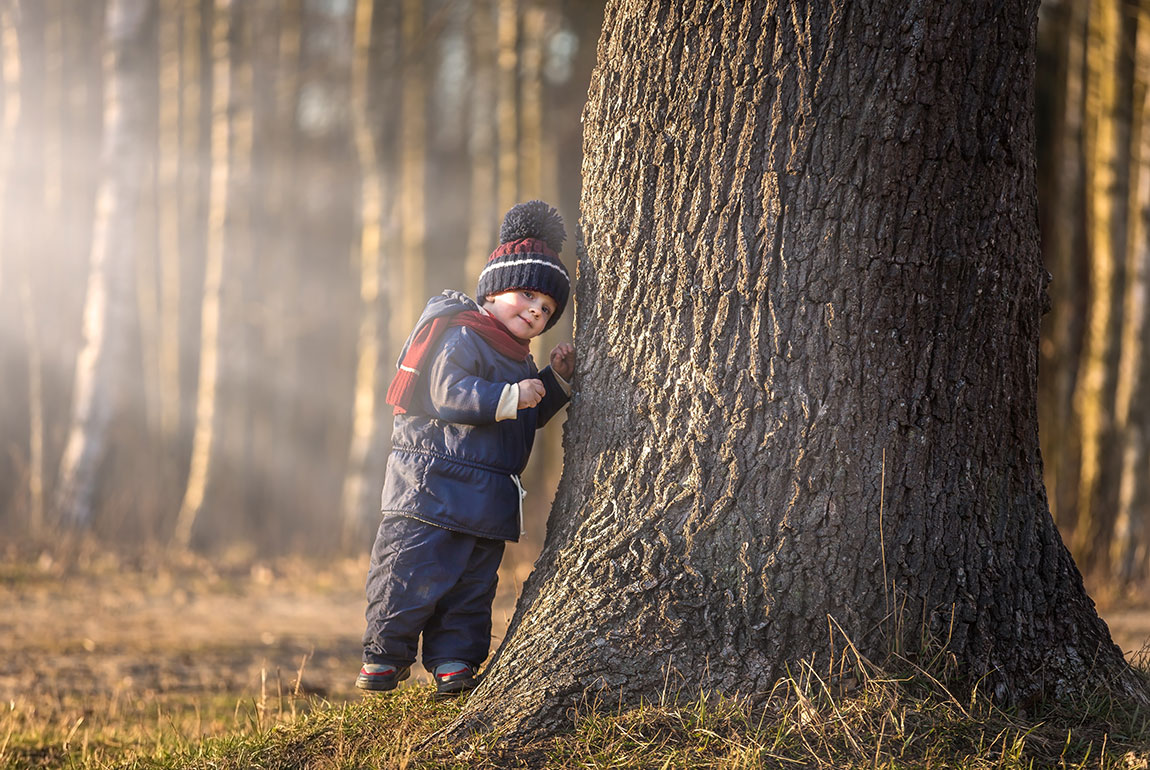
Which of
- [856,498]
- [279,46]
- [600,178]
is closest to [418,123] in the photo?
[279,46]

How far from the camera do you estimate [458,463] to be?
2.93 metres

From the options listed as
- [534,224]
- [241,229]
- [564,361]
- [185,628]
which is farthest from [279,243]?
[564,361]

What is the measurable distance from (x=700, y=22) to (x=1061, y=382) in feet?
27.0

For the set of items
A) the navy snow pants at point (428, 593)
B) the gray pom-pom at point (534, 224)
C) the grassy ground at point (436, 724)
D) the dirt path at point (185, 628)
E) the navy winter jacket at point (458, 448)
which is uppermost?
the gray pom-pom at point (534, 224)

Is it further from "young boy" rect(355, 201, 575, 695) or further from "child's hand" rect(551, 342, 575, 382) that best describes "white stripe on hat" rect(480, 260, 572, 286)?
"child's hand" rect(551, 342, 575, 382)

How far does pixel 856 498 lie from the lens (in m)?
2.58

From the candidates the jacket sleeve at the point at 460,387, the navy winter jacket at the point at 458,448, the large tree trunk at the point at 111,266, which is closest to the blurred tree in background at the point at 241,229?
the large tree trunk at the point at 111,266

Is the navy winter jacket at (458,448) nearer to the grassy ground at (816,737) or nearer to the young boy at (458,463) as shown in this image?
the young boy at (458,463)

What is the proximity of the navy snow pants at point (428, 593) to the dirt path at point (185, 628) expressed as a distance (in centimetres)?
109

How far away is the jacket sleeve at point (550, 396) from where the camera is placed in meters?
3.13

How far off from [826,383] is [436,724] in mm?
1459

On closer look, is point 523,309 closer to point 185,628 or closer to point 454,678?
point 454,678

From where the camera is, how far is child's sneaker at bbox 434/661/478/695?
290 centimetres

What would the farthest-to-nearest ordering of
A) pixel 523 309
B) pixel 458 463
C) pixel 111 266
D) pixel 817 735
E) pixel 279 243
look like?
pixel 279 243, pixel 111 266, pixel 523 309, pixel 458 463, pixel 817 735
